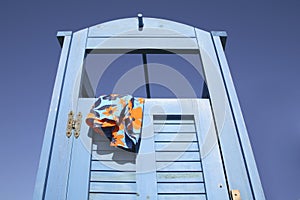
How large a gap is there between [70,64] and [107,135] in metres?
0.55

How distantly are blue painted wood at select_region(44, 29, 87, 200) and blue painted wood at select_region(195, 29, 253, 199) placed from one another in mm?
761

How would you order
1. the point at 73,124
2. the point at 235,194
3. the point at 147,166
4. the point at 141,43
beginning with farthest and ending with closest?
the point at 141,43, the point at 73,124, the point at 147,166, the point at 235,194

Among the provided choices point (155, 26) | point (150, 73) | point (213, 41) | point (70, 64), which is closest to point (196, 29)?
point (213, 41)

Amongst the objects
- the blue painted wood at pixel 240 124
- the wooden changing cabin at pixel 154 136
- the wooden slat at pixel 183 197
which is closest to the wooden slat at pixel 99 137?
the wooden changing cabin at pixel 154 136

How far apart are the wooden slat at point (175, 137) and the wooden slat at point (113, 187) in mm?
285

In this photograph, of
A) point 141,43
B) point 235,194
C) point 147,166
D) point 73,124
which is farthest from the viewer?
point 141,43

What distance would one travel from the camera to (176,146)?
1423 mm

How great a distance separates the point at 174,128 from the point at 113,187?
0.45 m

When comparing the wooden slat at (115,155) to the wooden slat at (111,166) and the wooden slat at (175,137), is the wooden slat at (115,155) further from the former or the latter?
the wooden slat at (175,137)

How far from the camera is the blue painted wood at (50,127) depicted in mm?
1202

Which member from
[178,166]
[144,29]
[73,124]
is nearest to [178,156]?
[178,166]

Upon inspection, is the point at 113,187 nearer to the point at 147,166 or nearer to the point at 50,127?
the point at 147,166

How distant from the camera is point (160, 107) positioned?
1534 mm

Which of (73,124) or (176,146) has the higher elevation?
(73,124)
